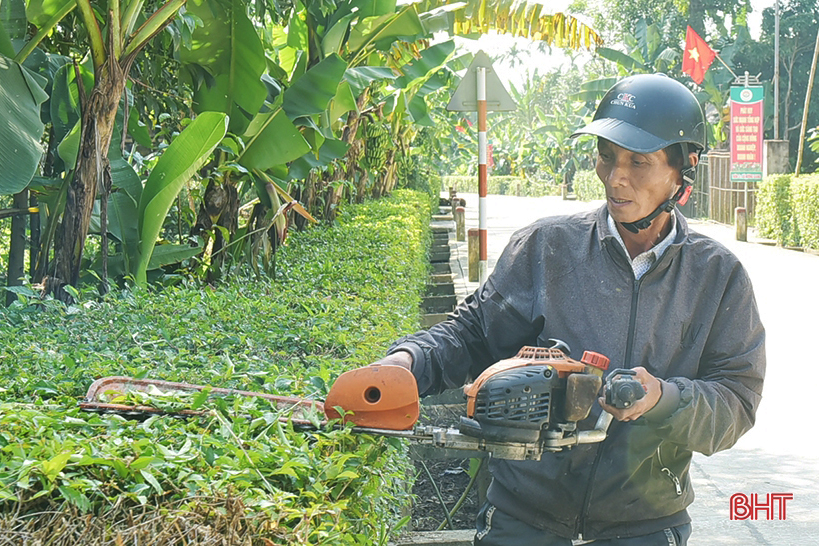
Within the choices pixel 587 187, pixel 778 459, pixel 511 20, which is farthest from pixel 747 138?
pixel 587 187

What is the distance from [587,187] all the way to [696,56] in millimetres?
19903

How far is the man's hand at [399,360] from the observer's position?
2391 mm

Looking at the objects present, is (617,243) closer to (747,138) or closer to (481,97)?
(481,97)

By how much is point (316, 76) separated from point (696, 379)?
4.48 meters

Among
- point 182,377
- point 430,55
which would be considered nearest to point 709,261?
point 182,377

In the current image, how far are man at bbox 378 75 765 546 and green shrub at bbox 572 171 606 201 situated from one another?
45382mm

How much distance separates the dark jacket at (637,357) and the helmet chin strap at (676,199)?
0.24 feet

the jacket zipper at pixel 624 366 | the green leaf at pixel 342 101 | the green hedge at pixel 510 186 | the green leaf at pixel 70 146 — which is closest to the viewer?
the jacket zipper at pixel 624 366

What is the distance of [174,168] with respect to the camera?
5.35 metres

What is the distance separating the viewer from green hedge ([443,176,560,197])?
58.9 meters

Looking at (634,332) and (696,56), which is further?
(696,56)

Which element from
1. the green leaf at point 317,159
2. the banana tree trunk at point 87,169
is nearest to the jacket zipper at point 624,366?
the banana tree trunk at point 87,169

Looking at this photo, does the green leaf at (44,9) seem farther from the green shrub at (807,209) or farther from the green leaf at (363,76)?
the green shrub at (807,209)

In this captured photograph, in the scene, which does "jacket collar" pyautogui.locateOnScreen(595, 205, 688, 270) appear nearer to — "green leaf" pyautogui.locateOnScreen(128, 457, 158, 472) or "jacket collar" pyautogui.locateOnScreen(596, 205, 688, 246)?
"jacket collar" pyautogui.locateOnScreen(596, 205, 688, 246)
